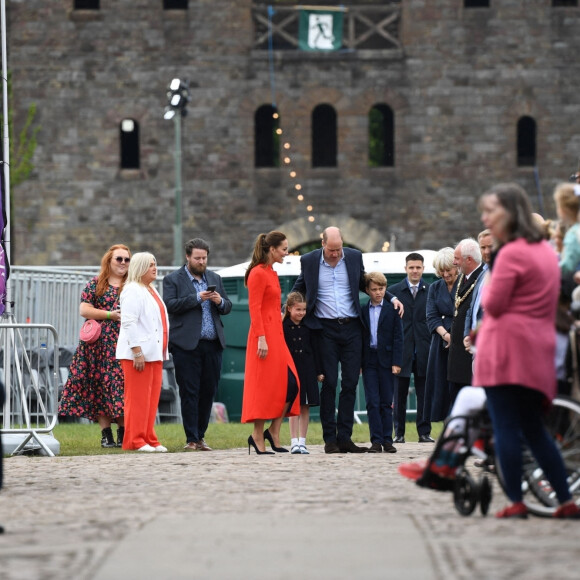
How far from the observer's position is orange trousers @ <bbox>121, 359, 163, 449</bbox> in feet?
46.9

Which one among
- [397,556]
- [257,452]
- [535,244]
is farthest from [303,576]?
[257,452]

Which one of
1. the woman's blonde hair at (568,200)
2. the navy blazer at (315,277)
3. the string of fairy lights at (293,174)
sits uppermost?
the string of fairy lights at (293,174)

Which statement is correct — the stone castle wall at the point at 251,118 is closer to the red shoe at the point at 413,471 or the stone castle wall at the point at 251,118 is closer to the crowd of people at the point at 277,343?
the crowd of people at the point at 277,343

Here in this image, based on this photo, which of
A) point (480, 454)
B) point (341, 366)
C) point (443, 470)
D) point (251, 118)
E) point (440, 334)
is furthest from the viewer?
point (251, 118)

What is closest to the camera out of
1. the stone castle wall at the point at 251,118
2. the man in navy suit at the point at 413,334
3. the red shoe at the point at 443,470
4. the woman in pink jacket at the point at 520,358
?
the woman in pink jacket at the point at 520,358

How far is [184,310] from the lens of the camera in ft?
47.6

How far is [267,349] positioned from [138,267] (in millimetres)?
1669

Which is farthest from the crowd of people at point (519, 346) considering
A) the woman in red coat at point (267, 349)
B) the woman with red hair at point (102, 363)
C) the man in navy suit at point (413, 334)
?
the man in navy suit at point (413, 334)

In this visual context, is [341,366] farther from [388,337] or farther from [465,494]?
[465,494]

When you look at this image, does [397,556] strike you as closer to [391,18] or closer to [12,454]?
[12,454]

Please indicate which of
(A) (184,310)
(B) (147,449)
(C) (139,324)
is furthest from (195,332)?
(B) (147,449)

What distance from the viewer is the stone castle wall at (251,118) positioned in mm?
37719

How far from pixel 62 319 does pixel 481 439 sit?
14266 millimetres

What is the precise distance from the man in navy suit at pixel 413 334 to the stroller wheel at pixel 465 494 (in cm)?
828
